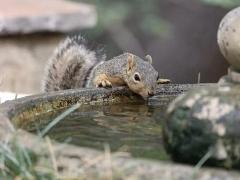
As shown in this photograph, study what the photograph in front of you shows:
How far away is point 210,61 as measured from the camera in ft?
25.6

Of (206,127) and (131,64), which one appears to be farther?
(131,64)

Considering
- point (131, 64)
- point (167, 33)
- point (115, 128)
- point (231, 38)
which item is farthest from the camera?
point (167, 33)

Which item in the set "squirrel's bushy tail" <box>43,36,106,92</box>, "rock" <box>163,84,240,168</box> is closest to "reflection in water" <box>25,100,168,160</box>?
"rock" <box>163,84,240,168</box>

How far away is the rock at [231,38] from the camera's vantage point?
1950mm

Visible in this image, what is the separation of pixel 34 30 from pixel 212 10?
2842 millimetres

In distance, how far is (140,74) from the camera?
361cm

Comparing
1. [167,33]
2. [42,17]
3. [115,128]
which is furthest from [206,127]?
[167,33]

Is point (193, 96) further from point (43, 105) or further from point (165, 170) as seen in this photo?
point (43, 105)

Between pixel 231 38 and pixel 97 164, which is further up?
pixel 231 38

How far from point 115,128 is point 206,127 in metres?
0.66

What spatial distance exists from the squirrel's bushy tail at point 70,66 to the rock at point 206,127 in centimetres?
227

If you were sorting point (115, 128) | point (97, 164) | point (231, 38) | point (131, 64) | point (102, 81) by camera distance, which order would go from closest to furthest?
point (97, 164), point (231, 38), point (115, 128), point (102, 81), point (131, 64)

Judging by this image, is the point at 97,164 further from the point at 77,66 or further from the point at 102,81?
the point at 77,66

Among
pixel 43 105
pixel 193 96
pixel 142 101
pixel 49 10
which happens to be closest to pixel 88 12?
pixel 49 10
